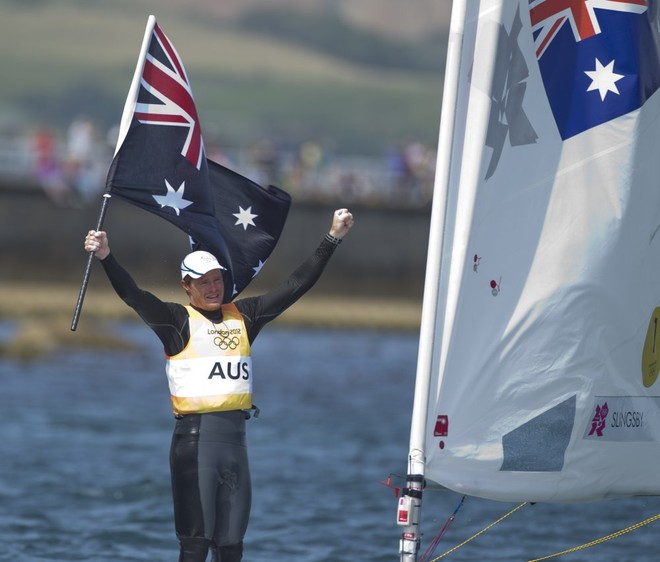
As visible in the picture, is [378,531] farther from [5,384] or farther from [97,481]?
[5,384]

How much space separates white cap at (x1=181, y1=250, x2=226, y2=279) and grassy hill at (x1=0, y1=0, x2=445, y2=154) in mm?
135316

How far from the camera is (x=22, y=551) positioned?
12.5 m

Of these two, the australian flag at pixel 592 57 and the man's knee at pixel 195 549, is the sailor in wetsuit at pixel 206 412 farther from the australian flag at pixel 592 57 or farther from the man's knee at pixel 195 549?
the australian flag at pixel 592 57

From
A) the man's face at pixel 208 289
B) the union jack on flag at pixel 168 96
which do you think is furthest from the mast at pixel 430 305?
the union jack on flag at pixel 168 96

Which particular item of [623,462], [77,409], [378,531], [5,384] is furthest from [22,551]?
[5,384]

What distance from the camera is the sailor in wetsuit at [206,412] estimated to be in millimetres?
8781

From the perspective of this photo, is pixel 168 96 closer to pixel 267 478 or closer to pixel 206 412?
pixel 206 412

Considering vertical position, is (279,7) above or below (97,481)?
above

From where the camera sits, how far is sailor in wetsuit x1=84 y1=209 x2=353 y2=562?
878cm

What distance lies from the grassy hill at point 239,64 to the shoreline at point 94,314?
104 metres

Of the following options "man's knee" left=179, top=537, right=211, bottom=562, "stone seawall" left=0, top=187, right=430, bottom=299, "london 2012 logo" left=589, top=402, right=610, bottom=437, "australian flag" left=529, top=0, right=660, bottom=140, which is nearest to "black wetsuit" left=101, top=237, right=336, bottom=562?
"man's knee" left=179, top=537, right=211, bottom=562

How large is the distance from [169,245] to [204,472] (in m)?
29.7

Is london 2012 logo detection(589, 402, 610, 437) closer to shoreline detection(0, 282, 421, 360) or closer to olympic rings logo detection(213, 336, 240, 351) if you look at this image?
olympic rings logo detection(213, 336, 240, 351)

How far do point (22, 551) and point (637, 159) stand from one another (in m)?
6.27
